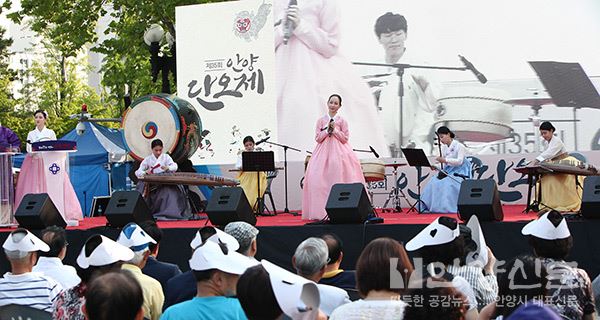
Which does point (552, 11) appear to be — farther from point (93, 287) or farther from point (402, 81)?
point (93, 287)

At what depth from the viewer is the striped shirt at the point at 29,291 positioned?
17.8 ft

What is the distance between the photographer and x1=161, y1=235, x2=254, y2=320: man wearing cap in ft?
13.4

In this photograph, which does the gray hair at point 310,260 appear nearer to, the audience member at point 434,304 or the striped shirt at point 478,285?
the striped shirt at point 478,285

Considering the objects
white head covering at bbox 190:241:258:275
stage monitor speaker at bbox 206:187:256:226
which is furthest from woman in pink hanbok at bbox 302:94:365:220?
white head covering at bbox 190:241:258:275

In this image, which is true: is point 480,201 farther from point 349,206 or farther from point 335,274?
point 335,274

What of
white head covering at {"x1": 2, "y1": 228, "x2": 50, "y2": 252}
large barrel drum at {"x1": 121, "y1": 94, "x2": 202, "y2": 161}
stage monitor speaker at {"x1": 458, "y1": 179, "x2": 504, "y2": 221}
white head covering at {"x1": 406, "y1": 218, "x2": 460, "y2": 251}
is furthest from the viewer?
large barrel drum at {"x1": 121, "y1": 94, "x2": 202, "y2": 161}

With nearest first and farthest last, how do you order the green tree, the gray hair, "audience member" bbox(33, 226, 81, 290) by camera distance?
→ the gray hair
"audience member" bbox(33, 226, 81, 290)
the green tree

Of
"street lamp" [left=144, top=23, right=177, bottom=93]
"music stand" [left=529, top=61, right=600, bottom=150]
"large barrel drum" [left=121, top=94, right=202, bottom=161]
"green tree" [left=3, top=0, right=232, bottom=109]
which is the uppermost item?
"green tree" [left=3, top=0, right=232, bottom=109]

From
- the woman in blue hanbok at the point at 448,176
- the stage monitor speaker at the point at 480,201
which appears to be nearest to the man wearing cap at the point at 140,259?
the stage monitor speaker at the point at 480,201

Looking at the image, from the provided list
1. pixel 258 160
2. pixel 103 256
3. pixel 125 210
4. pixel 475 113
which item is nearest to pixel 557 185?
pixel 475 113

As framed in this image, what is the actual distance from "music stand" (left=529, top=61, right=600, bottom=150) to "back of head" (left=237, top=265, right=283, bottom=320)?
39.9ft

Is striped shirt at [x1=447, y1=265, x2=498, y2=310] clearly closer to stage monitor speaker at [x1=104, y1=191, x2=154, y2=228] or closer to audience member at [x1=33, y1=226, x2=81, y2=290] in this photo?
audience member at [x1=33, y1=226, x2=81, y2=290]

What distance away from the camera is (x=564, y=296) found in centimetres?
457

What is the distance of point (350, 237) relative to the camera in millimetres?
10312
